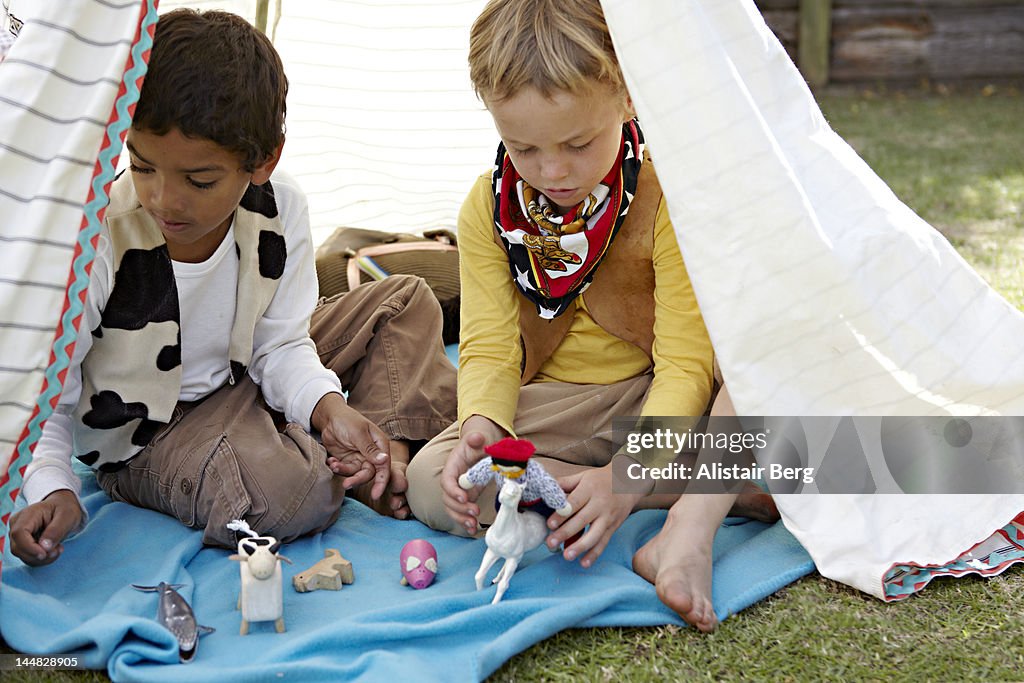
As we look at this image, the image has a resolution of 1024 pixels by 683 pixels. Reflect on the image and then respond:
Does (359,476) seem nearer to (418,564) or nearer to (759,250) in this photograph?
(418,564)

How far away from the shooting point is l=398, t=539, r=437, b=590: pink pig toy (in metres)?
1.72

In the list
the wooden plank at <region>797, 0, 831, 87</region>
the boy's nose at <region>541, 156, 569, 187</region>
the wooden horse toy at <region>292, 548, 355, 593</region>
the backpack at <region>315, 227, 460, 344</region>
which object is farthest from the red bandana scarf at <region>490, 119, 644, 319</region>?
the wooden plank at <region>797, 0, 831, 87</region>

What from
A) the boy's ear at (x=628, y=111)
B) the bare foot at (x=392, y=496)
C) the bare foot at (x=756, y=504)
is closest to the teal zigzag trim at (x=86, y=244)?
the bare foot at (x=392, y=496)

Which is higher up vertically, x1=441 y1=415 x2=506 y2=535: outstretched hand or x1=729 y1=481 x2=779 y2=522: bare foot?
x1=441 y1=415 x2=506 y2=535: outstretched hand

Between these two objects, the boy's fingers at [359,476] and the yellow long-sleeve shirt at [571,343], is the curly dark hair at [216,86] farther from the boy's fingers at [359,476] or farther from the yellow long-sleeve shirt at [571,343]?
the boy's fingers at [359,476]

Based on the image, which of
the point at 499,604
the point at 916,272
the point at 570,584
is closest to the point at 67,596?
the point at 499,604

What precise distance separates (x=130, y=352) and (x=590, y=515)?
0.82 m

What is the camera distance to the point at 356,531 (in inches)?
77.0

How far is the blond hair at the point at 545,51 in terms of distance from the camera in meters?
1.67

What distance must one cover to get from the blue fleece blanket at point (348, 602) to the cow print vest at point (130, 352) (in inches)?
5.9

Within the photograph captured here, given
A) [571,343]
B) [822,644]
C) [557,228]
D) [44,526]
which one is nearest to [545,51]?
[557,228]

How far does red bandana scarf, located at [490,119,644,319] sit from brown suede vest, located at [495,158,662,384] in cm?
4

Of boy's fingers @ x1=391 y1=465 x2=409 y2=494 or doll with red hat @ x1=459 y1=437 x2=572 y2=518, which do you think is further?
boy's fingers @ x1=391 y1=465 x2=409 y2=494

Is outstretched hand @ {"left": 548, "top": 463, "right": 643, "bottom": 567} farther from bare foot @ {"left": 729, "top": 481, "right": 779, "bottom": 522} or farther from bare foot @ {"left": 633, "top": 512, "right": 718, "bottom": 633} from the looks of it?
bare foot @ {"left": 729, "top": 481, "right": 779, "bottom": 522}
